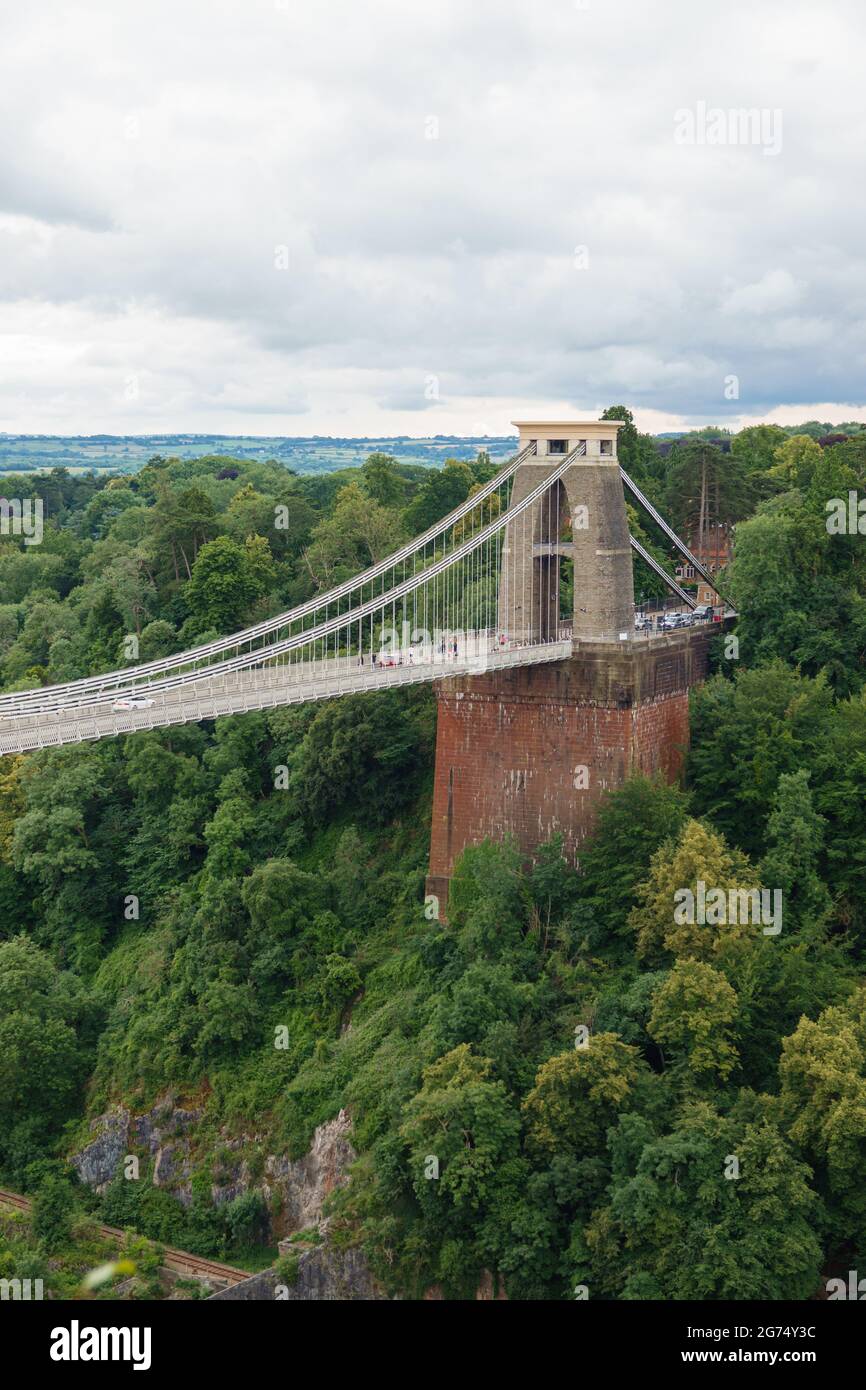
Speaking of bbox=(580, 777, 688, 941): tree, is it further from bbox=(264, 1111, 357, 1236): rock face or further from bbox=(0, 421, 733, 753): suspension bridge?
bbox=(264, 1111, 357, 1236): rock face

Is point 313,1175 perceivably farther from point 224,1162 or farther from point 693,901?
point 693,901

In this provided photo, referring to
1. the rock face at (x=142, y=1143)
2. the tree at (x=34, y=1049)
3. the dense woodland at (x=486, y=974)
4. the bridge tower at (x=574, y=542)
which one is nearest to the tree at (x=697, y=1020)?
the dense woodland at (x=486, y=974)

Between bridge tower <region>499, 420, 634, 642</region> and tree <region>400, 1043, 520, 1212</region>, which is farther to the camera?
bridge tower <region>499, 420, 634, 642</region>

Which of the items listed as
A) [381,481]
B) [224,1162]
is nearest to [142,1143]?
[224,1162]

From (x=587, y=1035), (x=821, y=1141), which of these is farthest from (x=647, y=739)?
(x=821, y=1141)

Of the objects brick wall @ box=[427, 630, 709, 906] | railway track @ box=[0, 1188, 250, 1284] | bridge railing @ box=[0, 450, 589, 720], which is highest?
bridge railing @ box=[0, 450, 589, 720]

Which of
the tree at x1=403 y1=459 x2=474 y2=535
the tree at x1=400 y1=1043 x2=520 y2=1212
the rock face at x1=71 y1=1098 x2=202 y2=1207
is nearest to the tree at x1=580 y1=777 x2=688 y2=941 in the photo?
the tree at x1=400 y1=1043 x2=520 y2=1212
